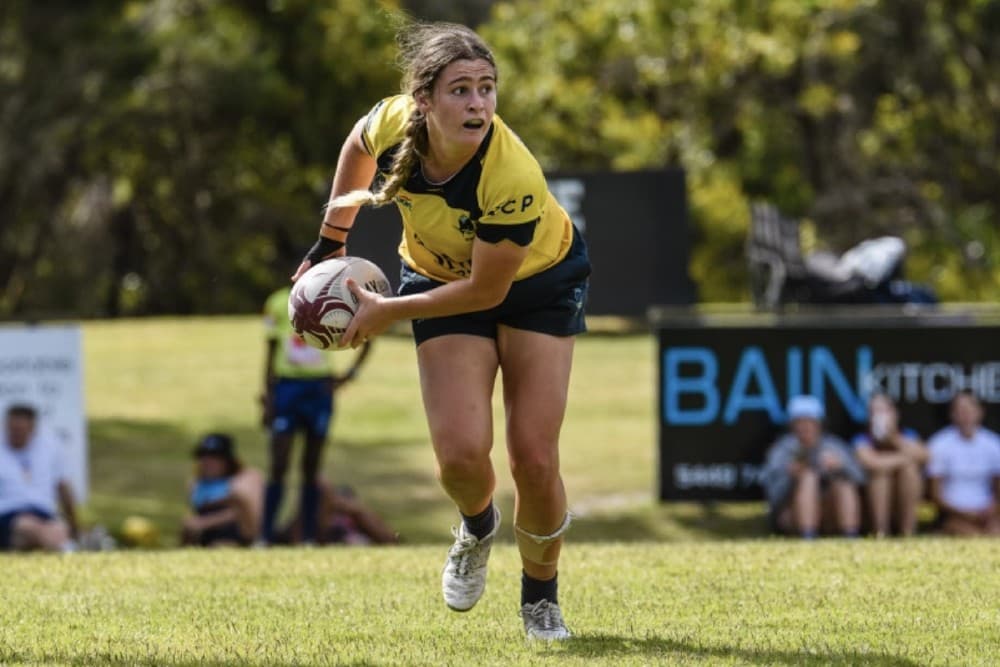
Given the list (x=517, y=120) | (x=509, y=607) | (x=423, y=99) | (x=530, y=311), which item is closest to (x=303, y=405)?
(x=509, y=607)

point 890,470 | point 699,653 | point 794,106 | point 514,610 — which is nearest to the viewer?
point 699,653

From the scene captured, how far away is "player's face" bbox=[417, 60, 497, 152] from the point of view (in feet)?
19.8

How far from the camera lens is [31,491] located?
14.3 m

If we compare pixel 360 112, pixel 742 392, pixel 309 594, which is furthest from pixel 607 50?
pixel 309 594

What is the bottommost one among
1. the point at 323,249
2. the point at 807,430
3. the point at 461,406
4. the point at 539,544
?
the point at 807,430

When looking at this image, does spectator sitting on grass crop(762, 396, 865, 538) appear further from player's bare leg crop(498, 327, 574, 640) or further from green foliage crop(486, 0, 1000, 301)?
green foliage crop(486, 0, 1000, 301)

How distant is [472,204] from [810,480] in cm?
919

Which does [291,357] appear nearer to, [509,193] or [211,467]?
[211,467]

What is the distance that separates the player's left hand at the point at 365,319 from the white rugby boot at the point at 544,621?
130 centimetres

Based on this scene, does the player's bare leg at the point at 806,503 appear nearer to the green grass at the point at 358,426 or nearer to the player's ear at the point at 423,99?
the green grass at the point at 358,426

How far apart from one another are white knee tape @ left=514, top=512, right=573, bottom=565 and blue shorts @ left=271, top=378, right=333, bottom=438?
7273 millimetres

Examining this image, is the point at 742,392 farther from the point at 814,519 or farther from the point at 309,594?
the point at 309,594

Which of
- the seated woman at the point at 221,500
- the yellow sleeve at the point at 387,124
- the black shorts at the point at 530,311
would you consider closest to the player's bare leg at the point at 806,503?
the seated woman at the point at 221,500

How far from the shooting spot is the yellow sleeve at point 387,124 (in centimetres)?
638
